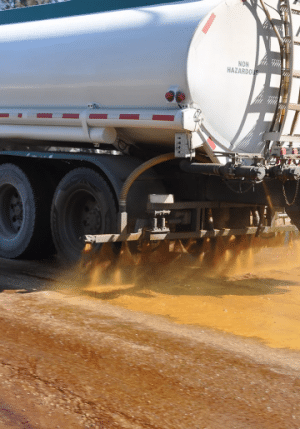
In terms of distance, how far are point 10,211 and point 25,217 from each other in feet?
1.88

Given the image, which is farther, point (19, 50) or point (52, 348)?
point (19, 50)

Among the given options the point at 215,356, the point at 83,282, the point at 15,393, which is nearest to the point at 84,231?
the point at 83,282

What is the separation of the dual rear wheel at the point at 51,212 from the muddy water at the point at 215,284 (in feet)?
1.94

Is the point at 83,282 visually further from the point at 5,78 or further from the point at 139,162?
the point at 5,78

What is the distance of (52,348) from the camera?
5129 mm

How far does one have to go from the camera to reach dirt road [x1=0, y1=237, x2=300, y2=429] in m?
3.96

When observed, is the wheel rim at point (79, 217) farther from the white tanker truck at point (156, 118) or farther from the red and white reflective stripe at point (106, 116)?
the red and white reflective stripe at point (106, 116)

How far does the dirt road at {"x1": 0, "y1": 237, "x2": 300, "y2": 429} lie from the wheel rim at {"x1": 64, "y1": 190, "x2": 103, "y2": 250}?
3.89ft

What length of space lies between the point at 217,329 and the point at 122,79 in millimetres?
2893

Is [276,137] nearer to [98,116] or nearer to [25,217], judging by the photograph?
[98,116]

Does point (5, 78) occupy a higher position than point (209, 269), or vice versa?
point (5, 78)

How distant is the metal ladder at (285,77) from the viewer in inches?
289

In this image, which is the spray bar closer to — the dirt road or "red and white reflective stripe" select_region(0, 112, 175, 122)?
"red and white reflective stripe" select_region(0, 112, 175, 122)

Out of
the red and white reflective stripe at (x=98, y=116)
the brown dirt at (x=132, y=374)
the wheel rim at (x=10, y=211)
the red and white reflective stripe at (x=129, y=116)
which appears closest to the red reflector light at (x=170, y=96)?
the red and white reflective stripe at (x=129, y=116)
